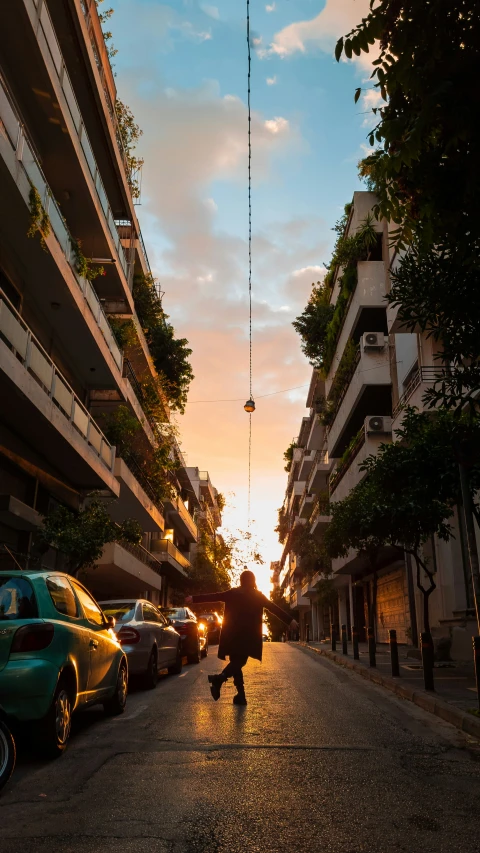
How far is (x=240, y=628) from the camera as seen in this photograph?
9844 mm

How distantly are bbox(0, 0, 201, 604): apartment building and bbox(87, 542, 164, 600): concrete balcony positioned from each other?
7.5 inches

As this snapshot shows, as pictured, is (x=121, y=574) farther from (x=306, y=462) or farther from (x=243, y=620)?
(x=306, y=462)

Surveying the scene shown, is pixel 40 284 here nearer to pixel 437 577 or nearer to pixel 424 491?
pixel 424 491

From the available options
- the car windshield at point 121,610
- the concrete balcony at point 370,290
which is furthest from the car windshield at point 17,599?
the concrete balcony at point 370,290

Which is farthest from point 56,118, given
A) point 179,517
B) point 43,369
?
point 179,517

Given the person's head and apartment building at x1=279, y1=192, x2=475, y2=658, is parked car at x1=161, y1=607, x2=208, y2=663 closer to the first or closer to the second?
apartment building at x1=279, y1=192, x2=475, y2=658

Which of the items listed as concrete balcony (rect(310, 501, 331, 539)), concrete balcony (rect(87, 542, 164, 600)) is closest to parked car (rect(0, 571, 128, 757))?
concrete balcony (rect(87, 542, 164, 600))

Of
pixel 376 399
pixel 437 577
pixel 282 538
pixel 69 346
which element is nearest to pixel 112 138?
pixel 69 346

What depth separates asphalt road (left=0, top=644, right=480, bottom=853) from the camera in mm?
3949

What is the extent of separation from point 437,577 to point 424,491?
9554 mm

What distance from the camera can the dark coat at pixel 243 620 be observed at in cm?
978

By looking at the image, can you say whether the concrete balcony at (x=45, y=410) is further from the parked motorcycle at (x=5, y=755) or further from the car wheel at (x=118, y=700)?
the parked motorcycle at (x=5, y=755)

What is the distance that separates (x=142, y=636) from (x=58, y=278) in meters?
8.21

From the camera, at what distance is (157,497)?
33031 mm
